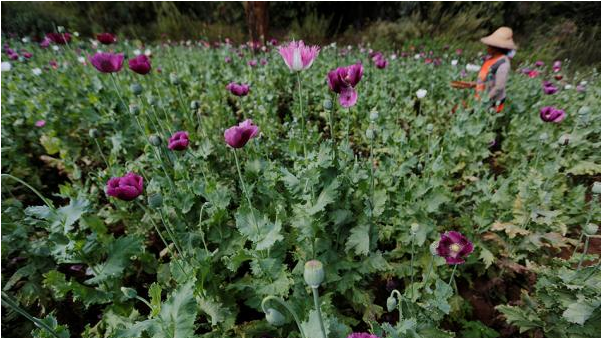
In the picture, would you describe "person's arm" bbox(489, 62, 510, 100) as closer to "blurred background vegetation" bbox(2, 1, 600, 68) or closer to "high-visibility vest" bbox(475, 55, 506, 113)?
"high-visibility vest" bbox(475, 55, 506, 113)

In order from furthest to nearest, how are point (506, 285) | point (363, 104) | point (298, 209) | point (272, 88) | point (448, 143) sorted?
1. point (272, 88)
2. point (363, 104)
3. point (448, 143)
4. point (506, 285)
5. point (298, 209)

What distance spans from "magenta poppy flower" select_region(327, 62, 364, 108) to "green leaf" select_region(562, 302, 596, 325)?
1.02 metres

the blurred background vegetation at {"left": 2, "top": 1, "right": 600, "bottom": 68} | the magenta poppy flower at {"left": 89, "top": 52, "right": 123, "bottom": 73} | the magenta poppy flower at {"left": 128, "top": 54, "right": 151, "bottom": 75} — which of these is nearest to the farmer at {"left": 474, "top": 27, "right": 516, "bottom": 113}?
the magenta poppy flower at {"left": 128, "top": 54, "right": 151, "bottom": 75}

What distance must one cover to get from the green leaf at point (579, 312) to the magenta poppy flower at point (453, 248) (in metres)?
0.36

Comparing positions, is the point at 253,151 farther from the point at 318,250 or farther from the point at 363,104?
the point at 363,104

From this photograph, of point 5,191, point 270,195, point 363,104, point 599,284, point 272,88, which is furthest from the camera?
point 272,88

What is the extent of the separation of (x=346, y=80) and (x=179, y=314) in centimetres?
101

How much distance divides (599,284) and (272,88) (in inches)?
125

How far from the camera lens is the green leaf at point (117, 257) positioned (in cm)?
126

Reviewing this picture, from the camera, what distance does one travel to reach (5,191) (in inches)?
83.3

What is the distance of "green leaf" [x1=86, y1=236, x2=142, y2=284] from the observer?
4.12 feet

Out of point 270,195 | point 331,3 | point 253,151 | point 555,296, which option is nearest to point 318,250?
point 270,195

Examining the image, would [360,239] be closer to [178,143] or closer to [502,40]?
[178,143]

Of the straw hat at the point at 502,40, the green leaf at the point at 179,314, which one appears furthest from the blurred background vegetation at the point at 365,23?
the green leaf at the point at 179,314
